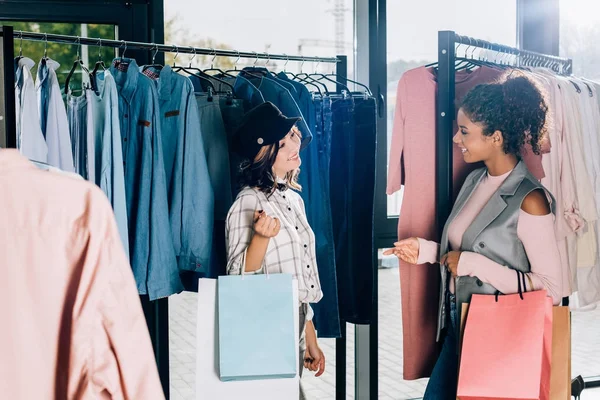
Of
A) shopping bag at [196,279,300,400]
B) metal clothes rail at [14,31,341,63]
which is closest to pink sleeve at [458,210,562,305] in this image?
shopping bag at [196,279,300,400]

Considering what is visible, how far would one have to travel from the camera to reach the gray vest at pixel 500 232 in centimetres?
233

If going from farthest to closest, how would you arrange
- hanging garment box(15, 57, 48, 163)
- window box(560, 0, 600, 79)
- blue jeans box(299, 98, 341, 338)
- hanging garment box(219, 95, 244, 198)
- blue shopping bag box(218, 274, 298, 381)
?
window box(560, 0, 600, 79)
blue jeans box(299, 98, 341, 338)
hanging garment box(219, 95, 244, 198)
blue shopping bag box(218, 274, 298, 381)
hanging garment box(15, 57, 48, 163)

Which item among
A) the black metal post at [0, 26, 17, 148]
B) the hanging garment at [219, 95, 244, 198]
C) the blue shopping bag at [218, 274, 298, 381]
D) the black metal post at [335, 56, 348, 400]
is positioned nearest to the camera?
the black metal post at [0, 26, 17, 148]

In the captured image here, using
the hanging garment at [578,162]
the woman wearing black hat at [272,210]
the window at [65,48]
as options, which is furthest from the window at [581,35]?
the window at [65,48]

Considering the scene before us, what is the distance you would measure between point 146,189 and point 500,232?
1.19 meters

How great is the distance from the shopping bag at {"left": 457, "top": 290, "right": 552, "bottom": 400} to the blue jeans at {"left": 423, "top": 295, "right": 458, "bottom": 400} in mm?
148

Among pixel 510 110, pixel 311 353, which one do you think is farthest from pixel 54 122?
pixel 510 110

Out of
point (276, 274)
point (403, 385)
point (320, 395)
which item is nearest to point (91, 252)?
point (276, 274)

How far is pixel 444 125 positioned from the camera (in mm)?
2439

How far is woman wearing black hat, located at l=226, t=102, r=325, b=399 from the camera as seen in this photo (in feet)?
7.34

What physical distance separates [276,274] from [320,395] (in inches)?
50.6

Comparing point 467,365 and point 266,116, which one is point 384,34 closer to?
point 266,116

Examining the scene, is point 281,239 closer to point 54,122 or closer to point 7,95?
point 54,122

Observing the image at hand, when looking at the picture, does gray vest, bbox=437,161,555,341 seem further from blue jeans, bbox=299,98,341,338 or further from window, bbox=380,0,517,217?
window, bbox=380,0,517,217
